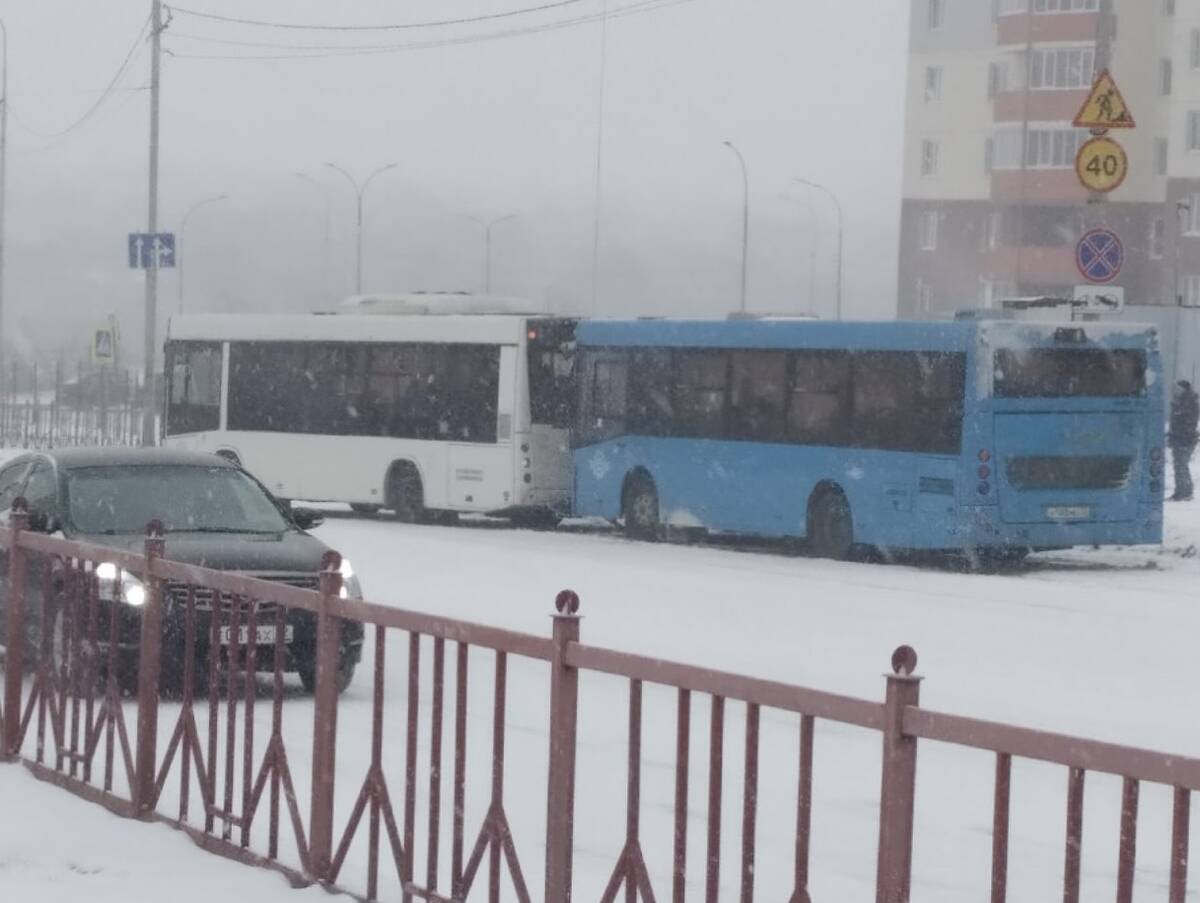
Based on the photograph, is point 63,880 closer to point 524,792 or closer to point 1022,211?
point 524,792

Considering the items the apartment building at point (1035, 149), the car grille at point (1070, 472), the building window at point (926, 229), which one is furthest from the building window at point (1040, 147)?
the car grille at point (1070, 472)

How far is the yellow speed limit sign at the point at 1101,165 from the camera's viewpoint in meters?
22.6

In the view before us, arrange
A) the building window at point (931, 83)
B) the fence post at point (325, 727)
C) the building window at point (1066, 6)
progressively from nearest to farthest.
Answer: the fence post at point (325, 727) → the building window at point (1066, 6) → the building window at point (931, 83)

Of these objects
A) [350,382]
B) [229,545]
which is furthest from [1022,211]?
[229,545]

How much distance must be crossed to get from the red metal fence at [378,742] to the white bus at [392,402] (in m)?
21.2

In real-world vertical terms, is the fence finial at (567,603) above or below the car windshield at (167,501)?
above

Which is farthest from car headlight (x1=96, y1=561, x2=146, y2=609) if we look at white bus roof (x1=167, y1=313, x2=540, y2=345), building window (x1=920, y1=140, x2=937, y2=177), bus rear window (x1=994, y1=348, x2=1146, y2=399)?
building window (x1=920, y1=140, x2=937, y2=177)

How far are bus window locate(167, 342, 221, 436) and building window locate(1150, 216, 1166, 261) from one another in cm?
5001

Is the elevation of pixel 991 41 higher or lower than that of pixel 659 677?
higher

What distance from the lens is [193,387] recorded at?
36375mm

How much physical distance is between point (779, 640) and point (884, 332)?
31.0 ft

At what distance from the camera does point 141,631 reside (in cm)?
901

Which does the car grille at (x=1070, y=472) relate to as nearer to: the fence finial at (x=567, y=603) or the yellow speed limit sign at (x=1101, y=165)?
the yellow speed limit sign at (x=1101, y=165)

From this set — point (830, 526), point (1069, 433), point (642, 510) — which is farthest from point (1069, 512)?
point (642, 510)
